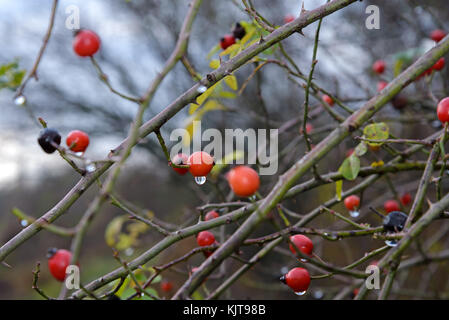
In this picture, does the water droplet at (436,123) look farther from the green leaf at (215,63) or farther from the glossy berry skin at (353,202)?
the green leaf at (215,63)

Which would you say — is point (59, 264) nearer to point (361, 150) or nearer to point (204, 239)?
point (204, 239)

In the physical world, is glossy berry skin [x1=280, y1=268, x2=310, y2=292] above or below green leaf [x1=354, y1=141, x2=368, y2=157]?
below

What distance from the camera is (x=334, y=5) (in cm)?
95

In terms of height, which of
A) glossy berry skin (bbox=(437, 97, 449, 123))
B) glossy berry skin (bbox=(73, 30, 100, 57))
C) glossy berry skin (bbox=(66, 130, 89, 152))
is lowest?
glossy berry skin (bbox=(66, 130, 89, 152))

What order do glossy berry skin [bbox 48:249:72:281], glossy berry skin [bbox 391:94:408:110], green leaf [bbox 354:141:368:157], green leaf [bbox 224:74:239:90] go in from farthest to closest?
glossy berry skin [bbox 391:94:408:110] → green leaf [bbox 224:74:239:90] → green leaf [bbox 354:141:368:157] → glossy berry skin [bbox 48:249:72:281]

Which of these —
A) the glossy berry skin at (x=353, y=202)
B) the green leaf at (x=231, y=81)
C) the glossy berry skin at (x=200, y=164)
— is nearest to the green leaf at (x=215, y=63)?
the green leaf at (x=231, y=81)

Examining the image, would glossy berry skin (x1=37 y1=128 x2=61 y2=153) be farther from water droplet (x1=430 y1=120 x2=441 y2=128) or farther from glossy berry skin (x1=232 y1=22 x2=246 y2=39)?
water droplet (x1=430 y1=120 x2=441 y2=128)

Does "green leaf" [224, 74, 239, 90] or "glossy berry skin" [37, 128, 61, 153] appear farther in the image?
"green leaf" [224, 74, 239, 90]

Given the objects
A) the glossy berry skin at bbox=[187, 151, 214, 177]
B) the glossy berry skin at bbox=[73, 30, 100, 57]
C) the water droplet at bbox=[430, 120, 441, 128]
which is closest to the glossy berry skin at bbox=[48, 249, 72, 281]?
the glossy berry skin at bbox=[187, 151, 214, 177]

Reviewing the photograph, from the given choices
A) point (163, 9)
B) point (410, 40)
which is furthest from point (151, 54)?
point (410, 40)

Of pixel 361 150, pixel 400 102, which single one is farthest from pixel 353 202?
pixel 400 102

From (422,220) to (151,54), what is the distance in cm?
513

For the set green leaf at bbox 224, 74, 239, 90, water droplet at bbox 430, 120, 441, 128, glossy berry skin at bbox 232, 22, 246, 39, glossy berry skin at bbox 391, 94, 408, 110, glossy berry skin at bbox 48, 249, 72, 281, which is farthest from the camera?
glossy berry skin at bbox 391, 94, 408, 110
